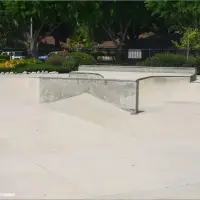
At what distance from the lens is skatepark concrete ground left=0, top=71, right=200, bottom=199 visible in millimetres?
6059

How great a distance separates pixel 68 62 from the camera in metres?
27.1

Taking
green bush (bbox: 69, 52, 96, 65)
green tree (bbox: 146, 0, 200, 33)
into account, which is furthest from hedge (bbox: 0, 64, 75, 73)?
green tree (bbox: 146, 0, 200, 33)

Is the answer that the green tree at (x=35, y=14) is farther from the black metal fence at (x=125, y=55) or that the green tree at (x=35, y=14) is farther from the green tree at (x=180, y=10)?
the green tree at (x=180, y=10)

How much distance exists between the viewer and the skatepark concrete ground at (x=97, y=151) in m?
6.06

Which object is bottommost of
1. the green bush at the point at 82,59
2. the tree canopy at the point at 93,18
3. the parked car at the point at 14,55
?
the parked car at the point at 14,55

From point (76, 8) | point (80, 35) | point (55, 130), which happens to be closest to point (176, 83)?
point (55, 130)

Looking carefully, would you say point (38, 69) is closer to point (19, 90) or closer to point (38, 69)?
point (38, 69)

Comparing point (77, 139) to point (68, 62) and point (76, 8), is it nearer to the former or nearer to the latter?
point (68, 62)

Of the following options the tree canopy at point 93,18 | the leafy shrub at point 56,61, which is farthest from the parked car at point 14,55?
the leafy shrub at point 56,61

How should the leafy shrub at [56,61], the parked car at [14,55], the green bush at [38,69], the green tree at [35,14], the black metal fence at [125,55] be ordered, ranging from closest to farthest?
the green bush at [38,69], the leafy shrub at [56,61], the black metal fence at [125,55], the parked car at [14,55], the green tree at [35,14]

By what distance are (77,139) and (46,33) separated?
4299 cm

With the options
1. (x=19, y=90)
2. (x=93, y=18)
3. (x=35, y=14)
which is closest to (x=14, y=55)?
(x=35, y=14)

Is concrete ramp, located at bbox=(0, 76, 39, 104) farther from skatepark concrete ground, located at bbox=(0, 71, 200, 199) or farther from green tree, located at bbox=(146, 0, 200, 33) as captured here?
green tree, located at bbox=(146, 0, 200, 33)

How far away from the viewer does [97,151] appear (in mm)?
8008
